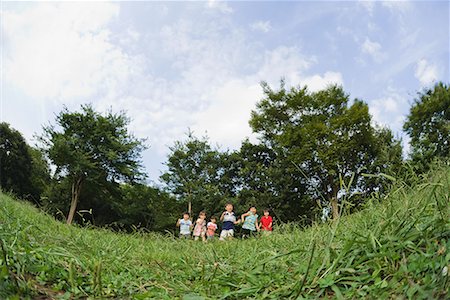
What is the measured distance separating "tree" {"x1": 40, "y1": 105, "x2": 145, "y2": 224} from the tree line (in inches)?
2.9

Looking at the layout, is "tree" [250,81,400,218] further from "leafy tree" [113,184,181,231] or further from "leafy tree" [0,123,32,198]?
"leafy tree" [0,123,32,198]

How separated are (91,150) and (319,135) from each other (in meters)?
16.1

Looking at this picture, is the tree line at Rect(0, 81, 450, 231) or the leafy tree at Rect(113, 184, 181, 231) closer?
the tree line at Rect(0, 81, 450, 231)

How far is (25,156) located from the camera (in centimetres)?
2617

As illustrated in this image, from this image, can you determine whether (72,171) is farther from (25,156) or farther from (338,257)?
(338,257)

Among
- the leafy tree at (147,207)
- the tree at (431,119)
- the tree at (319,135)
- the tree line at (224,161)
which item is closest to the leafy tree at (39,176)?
the tree line at (224,161)

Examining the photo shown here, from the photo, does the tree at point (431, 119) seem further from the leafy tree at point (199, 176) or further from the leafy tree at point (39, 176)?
the leafy tree at point (39, 176)

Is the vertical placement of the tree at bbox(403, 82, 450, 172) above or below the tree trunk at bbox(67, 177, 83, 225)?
above

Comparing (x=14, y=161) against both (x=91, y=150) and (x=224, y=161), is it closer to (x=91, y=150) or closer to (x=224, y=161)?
(x=91, y=150)

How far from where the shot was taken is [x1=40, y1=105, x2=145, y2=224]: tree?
2509 centimetres

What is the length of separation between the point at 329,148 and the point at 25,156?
69.8 ft

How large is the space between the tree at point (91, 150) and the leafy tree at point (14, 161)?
62.8 inches

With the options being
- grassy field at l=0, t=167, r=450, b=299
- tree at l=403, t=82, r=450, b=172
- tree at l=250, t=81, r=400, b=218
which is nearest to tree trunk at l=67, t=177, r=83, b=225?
tree at l=250, t=81, r=400, b=218

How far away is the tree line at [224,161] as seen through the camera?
23188 mm
